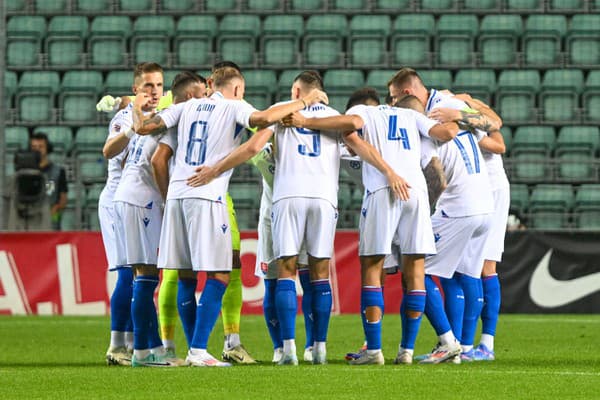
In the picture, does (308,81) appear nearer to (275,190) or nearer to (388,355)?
(275,190)

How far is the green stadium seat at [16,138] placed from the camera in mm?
18422

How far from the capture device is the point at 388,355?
9938 millimetres

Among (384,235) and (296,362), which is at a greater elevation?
(384,235)

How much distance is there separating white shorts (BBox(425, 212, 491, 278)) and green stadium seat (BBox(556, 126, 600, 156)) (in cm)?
892

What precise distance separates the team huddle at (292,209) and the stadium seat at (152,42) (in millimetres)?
10416

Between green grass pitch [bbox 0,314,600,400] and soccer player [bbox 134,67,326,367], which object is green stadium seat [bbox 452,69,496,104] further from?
soccer player [bbox 134,67,326,367]

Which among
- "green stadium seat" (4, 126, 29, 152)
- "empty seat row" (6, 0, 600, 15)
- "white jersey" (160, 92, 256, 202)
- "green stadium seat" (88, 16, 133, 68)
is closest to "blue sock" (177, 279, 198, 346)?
"white jersey" (160, 92, 256, 202)

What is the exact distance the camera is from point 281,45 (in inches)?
763

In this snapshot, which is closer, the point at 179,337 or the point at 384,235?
the point at 384,235

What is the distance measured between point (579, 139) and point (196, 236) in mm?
10928

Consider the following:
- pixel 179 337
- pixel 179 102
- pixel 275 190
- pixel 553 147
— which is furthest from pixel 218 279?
pixel 553 147

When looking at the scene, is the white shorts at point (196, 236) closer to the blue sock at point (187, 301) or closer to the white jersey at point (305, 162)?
the blue sock at point (187, 301)

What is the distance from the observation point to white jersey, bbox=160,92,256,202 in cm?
821

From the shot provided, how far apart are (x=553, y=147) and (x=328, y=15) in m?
4.12
